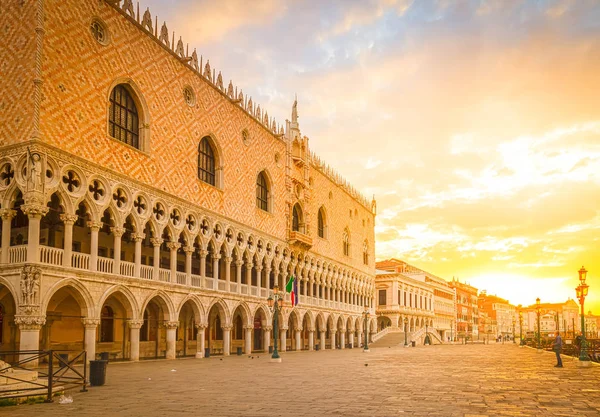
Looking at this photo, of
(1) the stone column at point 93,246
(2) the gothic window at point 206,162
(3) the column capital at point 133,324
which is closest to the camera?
(1) the stone column at point 93,246

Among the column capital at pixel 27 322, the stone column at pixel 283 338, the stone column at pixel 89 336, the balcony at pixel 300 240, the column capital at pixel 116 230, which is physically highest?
the balcony at pixel 300 240

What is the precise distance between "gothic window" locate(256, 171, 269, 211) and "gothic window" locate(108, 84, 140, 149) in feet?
42.6

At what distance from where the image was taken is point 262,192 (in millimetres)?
40344

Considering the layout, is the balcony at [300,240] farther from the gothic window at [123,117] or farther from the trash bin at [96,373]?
the trash bin at [96,373]

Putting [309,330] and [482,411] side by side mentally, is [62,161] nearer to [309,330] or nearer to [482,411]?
[482,411]

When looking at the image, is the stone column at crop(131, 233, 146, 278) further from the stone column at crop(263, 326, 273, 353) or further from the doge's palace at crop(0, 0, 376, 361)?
the stone column at crop(263, 326, 273, 353)

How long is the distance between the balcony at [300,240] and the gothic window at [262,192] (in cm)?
339

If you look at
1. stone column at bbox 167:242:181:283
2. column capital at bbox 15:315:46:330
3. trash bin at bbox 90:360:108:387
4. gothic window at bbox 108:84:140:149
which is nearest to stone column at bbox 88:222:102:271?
column capital at bbox 15:315:46:330

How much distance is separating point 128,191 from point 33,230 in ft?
18.7

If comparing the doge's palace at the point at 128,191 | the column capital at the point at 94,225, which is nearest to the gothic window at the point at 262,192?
the doge's palace at the point at 128,191

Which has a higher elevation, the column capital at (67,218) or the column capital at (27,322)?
the column capital at (67,218)

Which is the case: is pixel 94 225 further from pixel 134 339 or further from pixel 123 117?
pixel 123 117

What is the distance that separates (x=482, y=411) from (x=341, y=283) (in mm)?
44580

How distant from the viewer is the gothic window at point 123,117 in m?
26.1
